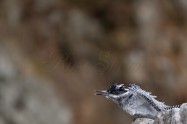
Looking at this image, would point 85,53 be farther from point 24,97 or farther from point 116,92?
point 116,92

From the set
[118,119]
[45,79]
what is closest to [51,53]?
[45,79]

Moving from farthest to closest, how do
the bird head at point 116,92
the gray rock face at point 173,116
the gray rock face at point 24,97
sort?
the gray rock face at point 24,97 → the bird head at point 116,92 → the gray rock face at point 173,116

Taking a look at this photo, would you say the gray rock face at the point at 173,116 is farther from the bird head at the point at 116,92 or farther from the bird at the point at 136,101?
the bird head at the point at 116,92

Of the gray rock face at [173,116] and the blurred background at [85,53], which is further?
the blurred background at [85,53]

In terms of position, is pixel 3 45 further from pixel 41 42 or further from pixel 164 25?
pixel 164 25

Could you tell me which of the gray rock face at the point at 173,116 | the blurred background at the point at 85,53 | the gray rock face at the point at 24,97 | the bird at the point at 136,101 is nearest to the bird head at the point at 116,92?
the bird at the point at 136,101

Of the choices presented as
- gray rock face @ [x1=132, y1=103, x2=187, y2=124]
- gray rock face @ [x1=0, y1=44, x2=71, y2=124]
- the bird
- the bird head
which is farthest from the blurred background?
gray rock face @ [x1=132, y1=103, x2=187, y2=124]

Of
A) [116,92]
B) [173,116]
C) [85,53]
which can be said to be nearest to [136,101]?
[116,92]

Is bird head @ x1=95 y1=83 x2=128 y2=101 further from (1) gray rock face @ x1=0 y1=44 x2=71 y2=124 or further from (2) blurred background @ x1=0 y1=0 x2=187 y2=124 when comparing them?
(2) blurred background @ x1=0 y1=0 x2=187 y2=124

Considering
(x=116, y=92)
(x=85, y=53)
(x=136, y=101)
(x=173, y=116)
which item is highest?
(x=85, y=53)
